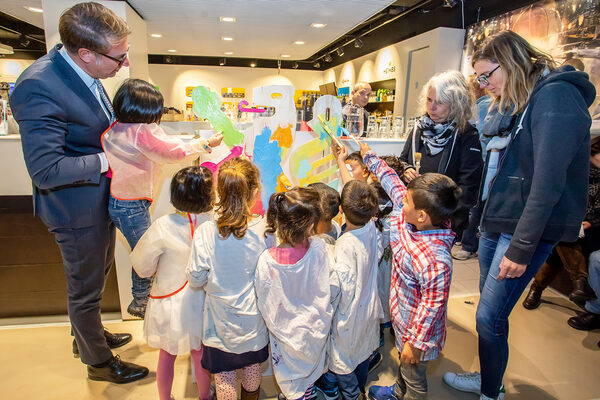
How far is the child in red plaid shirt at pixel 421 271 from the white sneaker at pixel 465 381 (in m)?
0.41

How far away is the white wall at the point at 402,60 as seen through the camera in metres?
4.66

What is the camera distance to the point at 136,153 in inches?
59.8

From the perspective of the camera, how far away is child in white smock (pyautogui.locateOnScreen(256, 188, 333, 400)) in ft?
4.17

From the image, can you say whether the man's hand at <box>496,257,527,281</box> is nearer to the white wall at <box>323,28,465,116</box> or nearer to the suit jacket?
the suit jacket

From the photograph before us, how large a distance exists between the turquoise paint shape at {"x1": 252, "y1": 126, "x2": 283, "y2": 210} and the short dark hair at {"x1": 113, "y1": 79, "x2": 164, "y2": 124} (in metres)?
0.53

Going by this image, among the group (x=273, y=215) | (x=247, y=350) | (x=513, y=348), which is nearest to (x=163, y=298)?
(x=247, y=350)

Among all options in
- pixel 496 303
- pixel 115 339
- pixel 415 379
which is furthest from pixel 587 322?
pixel 115 339

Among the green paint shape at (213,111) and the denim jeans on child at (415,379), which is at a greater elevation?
the green paint shape at (213,111)

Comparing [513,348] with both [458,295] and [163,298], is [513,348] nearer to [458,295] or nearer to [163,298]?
[458,295]

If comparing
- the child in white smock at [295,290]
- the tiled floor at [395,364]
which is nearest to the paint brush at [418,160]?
the child in white smock at [295,290]

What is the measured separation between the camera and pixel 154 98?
4.97ft

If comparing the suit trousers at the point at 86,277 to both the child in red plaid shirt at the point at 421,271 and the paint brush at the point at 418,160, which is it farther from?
the paint brush at the point at 418,160

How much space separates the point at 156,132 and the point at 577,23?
145 inches

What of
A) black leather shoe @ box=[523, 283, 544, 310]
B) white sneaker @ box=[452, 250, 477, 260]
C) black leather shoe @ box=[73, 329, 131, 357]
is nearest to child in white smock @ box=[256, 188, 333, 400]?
black leather shoe @ box=[73, 329, 131, 357]
